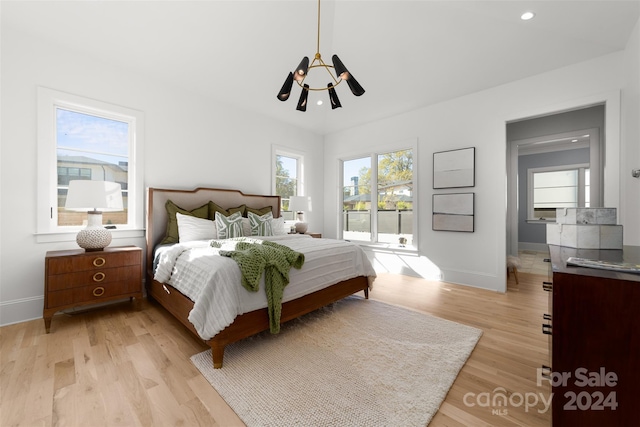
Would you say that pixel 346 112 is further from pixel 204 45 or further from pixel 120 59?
pixel 120 59

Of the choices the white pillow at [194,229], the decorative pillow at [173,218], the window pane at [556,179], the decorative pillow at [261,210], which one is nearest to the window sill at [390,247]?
the decorative pillow at [261,210]

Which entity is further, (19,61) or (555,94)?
(555,94)

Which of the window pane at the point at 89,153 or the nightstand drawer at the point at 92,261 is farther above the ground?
the window pane at the point at 89,153

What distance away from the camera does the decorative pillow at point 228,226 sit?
3207 millimetres

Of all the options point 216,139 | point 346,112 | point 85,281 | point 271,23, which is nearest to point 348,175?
point 346,112

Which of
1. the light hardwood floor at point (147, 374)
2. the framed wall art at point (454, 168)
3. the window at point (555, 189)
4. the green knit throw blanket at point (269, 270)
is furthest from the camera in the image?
the window at point (555, 189)

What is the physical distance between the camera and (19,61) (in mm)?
2490

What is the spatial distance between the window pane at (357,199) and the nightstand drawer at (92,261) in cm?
364

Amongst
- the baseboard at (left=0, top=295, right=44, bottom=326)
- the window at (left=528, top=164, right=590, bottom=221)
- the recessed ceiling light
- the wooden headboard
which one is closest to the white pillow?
the wooden headboard

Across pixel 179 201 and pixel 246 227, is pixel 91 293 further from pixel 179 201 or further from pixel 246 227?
pixel 246 227

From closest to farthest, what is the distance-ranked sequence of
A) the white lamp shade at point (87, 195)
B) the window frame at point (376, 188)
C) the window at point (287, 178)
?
the white lamp shade at point (87, 195), the window frame at point (376, 188), the window at point (287, 178)

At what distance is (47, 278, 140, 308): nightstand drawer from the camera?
231 centimetres

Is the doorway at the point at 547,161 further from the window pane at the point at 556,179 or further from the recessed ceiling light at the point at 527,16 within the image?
the recessed ceiling light at the point at 527,16

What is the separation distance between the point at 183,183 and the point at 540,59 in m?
4.69
